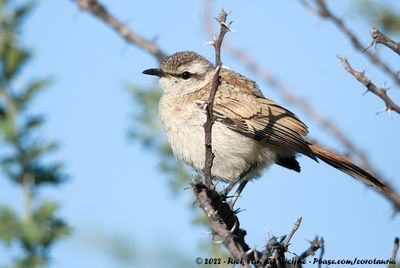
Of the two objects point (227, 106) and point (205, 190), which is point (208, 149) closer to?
point (205, 190)

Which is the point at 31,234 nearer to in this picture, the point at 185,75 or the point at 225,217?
the point at 225,217

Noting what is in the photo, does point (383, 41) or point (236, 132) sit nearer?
point (383, 41)

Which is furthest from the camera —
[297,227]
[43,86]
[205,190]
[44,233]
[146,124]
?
[146,124]

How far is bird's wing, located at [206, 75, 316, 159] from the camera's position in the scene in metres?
6.04

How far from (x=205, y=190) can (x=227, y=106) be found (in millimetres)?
2314

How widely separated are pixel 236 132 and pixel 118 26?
1.59m

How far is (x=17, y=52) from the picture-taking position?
4.28 m

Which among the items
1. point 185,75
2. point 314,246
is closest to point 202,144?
point 185,75

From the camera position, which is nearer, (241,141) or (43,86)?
(43,86)

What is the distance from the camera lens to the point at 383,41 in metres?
3.52

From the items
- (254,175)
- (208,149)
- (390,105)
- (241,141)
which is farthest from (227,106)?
(390,105)

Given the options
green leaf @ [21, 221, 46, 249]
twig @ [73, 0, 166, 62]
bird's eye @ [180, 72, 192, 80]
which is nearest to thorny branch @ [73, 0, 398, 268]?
twig @ [73, 0, 166, 62]

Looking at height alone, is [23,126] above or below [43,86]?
below

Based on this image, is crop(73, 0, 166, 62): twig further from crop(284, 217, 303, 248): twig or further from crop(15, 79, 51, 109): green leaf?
crop(284, 217, 303, 248): twig
